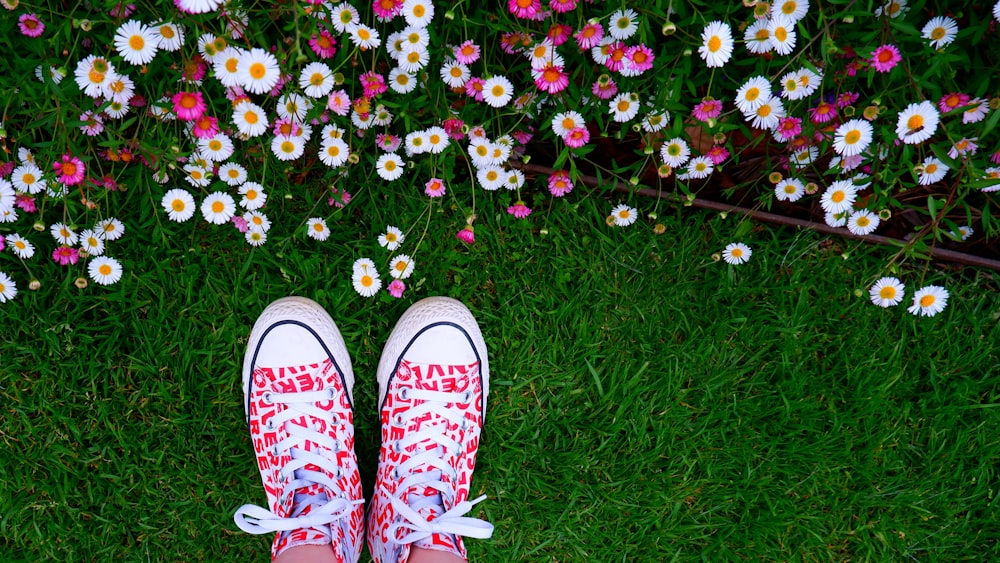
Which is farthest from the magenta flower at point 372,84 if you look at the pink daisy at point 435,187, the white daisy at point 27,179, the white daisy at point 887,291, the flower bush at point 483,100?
the white daisy at point 887,291

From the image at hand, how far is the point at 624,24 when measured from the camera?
117cm

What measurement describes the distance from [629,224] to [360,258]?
698 millimetres

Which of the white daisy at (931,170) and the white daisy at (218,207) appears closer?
the white daisy at (931,170)

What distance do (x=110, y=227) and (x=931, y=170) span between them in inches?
68.2

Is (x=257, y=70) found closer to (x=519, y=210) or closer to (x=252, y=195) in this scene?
(x=252, y=195)

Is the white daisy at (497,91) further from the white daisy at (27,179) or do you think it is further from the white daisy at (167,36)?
the white daisy at (27,179)

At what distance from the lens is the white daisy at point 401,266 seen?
5.17 feet

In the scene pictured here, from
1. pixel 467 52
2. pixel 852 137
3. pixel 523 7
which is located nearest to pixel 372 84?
pixel 467 52

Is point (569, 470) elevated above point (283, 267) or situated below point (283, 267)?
below

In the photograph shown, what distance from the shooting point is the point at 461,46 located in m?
1.23

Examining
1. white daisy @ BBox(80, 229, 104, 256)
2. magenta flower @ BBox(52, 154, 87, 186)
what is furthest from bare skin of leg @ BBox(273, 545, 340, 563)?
magenta flower @ BBox(52, 154, 87, 186)

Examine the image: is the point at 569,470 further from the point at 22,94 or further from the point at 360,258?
the point at 22,94

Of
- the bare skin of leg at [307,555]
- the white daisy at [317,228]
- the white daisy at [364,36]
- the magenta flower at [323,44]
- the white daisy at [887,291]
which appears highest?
the white daisy at [364,36]

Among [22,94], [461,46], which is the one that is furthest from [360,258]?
[22,94]
